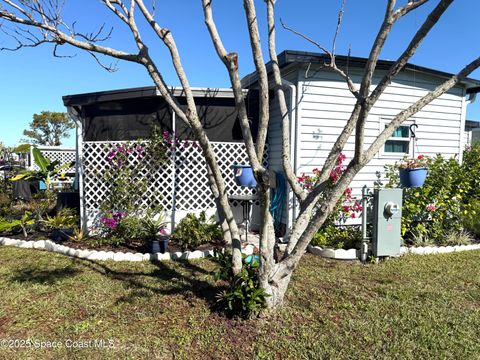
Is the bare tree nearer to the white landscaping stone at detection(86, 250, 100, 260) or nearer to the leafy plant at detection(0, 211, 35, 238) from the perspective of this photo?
the white landscaping stone at detection(86, 250, 100, 260)

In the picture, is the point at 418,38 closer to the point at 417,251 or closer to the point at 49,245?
the point at 417,251

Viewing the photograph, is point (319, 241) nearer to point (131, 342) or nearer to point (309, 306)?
point (309, 306)

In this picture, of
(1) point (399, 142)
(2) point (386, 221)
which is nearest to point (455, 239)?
(2) point (386, 221)

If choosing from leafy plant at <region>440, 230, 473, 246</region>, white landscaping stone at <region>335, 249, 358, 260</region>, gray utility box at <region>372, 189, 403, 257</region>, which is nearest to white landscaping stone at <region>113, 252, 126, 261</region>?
white landscaping stone at <region>335, 249, 358, 260</region>

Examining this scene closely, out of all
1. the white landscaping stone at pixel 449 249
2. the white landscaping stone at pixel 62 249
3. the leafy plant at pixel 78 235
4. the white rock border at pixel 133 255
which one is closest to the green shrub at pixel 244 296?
the white rock border at pixel 133 255

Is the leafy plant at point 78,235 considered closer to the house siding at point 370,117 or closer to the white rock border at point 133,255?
the white rock border at point 133,255

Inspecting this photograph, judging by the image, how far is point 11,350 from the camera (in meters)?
2.62

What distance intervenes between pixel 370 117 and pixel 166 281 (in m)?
4.95

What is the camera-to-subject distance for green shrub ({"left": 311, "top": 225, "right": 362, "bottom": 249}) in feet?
17.9

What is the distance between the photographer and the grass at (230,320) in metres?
2.63

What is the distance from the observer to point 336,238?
18.3 ft

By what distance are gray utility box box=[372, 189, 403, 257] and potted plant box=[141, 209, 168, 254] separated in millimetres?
3512

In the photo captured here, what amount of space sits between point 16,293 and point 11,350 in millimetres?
1280

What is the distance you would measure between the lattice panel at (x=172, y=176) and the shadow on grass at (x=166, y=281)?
1704 millimetres
